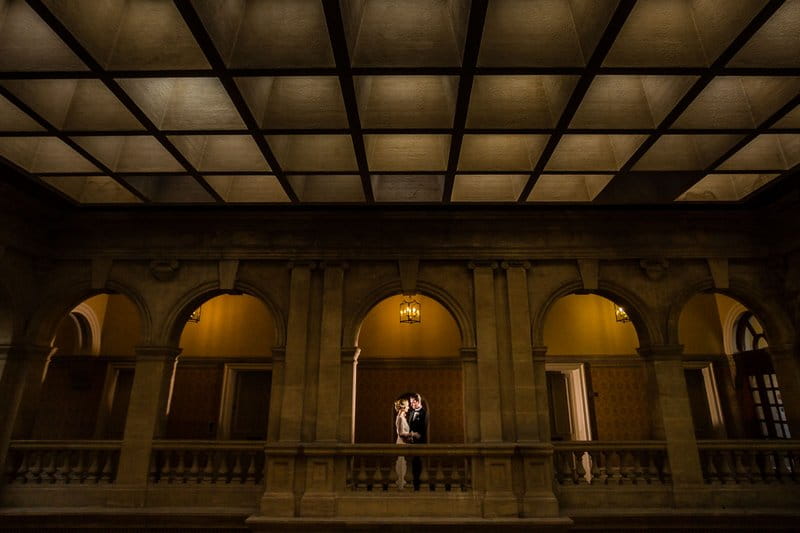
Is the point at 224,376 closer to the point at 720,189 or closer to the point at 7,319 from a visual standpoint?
the point at 7,319

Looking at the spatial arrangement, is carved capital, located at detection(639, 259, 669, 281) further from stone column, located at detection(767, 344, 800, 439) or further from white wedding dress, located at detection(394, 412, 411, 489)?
white wedding dress, located at detection(394, 412, 411, 489)

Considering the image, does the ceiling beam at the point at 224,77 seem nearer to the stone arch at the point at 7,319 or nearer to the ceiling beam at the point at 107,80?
the ceiling beam at the point at 107,80

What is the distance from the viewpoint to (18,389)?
26.4 ft

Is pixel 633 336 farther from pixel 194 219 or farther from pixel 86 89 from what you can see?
pixel 86 89

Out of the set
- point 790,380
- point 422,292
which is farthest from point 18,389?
point 790,380

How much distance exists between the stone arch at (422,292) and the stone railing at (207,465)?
2375mm

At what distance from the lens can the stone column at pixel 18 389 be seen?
25.7 feet

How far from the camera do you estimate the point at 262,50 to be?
4742mm

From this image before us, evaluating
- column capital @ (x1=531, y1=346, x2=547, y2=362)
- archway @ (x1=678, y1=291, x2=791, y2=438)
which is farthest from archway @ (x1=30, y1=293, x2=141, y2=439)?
archway @ (x1=678, y1=291, x2=791, y2=438)

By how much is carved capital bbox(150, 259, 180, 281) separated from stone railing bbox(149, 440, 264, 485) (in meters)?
2.80

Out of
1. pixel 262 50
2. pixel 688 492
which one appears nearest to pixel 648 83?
pixel 262 50

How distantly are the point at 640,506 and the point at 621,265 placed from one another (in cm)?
392

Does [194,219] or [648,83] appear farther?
[194,219]

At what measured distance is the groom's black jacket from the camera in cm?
1052
